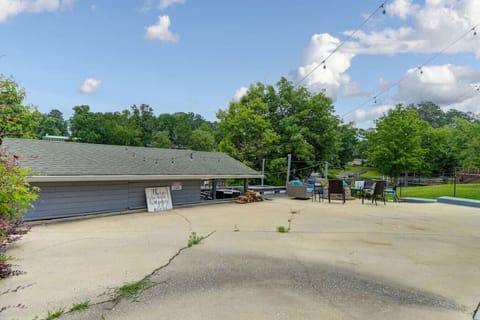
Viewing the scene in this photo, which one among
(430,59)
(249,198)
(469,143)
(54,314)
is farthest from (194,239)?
(469,143)

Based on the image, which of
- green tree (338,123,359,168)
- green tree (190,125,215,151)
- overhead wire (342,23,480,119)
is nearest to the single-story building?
overhead wire (342,23,480,119)

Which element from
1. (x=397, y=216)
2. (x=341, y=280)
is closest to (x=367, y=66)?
(x=397, y=216)

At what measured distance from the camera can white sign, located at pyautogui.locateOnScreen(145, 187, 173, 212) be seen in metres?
11.0

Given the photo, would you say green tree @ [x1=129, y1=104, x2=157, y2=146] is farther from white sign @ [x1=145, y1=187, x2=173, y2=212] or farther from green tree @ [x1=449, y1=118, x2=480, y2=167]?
green tree @ [x1=449, y1=118, x2=480, y2=167]

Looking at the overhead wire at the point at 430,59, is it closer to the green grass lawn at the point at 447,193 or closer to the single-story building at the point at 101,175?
the single-story building at the point at 101,175

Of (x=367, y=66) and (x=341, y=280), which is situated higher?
(x=367, y=66)

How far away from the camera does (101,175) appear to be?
9.45 m

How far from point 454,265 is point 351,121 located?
2182 cm

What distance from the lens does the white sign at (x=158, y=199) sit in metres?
11.0

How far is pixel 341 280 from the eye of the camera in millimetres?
4066

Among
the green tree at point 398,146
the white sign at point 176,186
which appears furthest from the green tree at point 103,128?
the green tree at point 398,146

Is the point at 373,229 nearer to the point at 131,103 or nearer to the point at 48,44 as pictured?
the point at 48,44

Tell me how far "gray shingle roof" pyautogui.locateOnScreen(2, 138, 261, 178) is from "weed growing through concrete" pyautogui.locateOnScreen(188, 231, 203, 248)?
4160 mm

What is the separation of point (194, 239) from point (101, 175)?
483 centimetres
